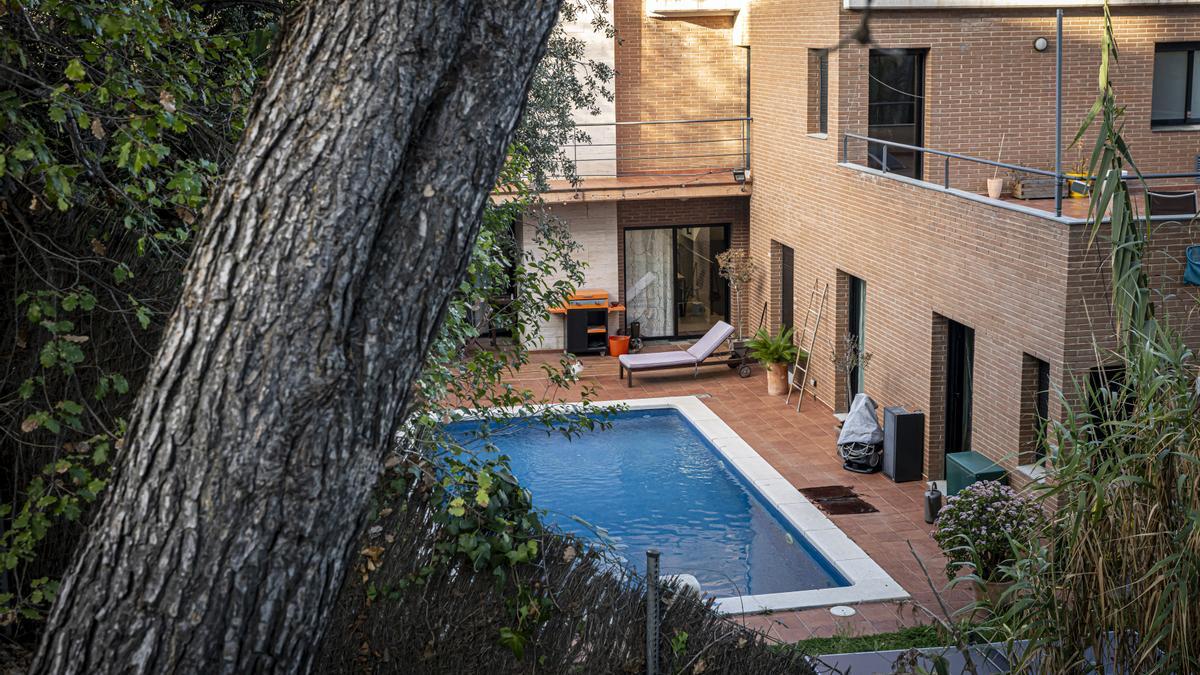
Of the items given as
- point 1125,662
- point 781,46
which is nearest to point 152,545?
point 1125,662

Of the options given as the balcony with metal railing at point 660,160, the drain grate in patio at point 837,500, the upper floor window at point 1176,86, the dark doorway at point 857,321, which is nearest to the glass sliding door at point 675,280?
the balcony with metal railing at point 660,160

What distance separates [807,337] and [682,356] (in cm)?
224

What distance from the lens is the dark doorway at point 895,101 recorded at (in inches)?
640

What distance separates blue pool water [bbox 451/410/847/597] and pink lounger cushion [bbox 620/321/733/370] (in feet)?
4.21

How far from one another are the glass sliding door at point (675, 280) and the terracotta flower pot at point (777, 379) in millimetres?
3471

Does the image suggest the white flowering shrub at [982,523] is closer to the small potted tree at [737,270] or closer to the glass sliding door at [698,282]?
the small potted tree at [737,270]

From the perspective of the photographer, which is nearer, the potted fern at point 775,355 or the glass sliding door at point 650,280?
the potted fern at point 775,355

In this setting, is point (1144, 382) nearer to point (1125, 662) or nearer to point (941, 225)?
point (1125, 662)

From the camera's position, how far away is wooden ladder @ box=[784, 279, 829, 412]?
1681 centimetres

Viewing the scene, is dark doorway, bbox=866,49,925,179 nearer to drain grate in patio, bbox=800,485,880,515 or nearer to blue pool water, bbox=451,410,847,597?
blue pool water, bbox=451,410,847,597

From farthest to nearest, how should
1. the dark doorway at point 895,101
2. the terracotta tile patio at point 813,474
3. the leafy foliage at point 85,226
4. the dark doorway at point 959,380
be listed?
the dark doorway at point 895,101 → the dark doorway at point 959,380 → the terracotta tile patio at point 813,474 → the leafy foliage at point 85,226

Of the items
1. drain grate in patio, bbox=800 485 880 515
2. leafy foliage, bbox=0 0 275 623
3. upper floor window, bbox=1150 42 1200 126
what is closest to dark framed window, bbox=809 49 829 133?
upper floor window, bbox=1150 42 1200 126

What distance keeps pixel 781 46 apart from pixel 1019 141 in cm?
381

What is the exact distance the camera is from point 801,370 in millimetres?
17625
